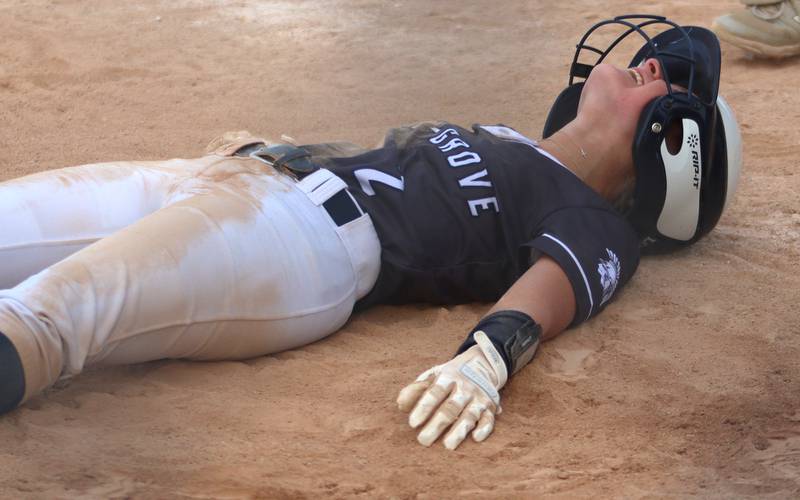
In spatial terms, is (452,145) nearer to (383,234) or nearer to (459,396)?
(383,234)

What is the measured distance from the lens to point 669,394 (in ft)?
7.35

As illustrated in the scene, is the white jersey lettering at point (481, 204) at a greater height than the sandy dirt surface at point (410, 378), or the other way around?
the white jersey lettering at point (481, 204)

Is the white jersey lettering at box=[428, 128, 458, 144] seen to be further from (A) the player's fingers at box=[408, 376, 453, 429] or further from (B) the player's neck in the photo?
(A) the player's fingers at box=[408, 376, 453, 429]

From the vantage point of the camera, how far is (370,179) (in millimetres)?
2555

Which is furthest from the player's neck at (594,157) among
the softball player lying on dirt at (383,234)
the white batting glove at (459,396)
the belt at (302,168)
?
the white batting glove at (459,396)

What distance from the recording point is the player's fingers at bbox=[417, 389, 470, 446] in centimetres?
200

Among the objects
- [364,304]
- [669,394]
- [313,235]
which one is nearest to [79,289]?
[313,235]

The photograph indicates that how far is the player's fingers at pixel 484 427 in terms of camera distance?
2.02 metres

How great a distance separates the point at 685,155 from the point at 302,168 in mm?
1061

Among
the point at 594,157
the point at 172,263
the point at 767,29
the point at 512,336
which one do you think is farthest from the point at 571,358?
the point at 767,29

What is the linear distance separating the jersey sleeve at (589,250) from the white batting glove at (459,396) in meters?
0.32

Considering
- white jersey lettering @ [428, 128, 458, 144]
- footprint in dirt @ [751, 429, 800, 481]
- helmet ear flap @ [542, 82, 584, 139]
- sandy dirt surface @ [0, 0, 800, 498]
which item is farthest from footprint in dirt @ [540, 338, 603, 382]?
helmet ear flap @ [542, 82, 584, 139]

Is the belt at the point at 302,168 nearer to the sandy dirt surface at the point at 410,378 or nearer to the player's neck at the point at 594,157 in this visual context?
the sandy dirt surface at the point at 410,378

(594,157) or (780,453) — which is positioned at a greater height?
(594,157)
